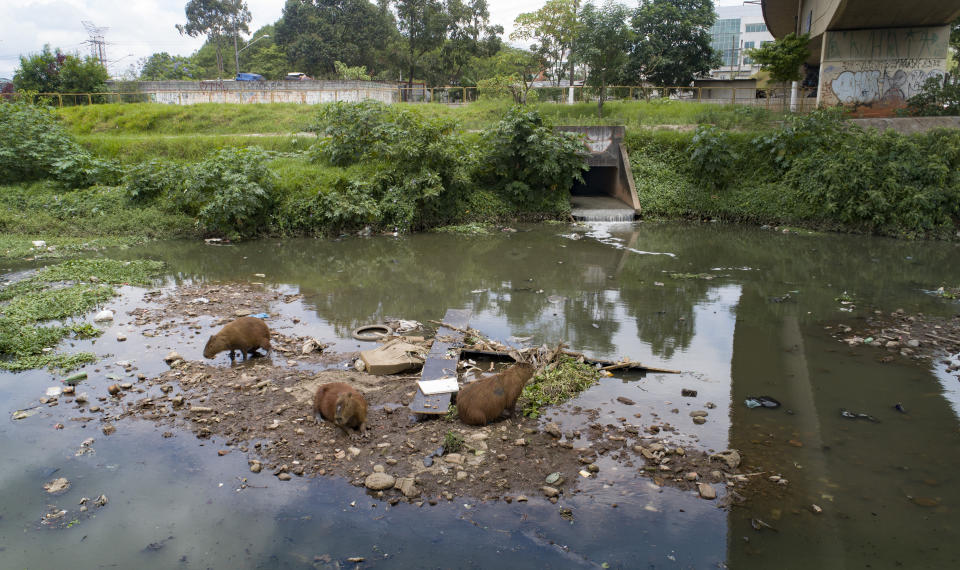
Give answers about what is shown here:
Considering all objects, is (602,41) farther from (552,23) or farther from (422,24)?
(422,24)

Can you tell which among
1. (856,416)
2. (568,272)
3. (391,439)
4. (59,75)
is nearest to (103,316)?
(391,439)

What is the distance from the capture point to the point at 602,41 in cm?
2250

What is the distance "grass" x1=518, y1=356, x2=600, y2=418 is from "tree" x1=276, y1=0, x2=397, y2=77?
133 ft

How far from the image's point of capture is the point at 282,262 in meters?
12.9

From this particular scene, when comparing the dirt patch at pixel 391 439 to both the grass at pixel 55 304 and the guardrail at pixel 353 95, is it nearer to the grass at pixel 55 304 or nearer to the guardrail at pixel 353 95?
the grass at pixel 55 304

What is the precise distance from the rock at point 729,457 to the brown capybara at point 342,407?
311cm

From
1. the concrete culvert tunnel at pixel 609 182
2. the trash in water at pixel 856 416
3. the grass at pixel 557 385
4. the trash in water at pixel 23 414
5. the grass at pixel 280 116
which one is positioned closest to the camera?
the trash in water at pixel 23 414

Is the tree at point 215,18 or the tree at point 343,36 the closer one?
the tree at point 343,36

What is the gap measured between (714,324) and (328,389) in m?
5.93

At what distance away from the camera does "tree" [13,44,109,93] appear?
97.3 feet

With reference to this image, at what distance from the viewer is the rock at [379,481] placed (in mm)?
4609

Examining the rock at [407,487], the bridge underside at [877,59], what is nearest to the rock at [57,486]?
the rock at [407,487]

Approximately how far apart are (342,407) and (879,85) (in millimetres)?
23123

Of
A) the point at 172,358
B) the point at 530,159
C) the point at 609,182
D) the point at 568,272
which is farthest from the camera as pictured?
the point at 609,182
